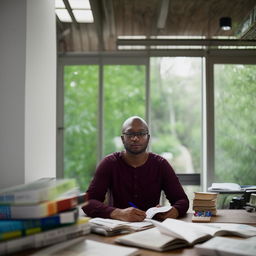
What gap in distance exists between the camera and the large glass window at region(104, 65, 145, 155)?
5.75 m

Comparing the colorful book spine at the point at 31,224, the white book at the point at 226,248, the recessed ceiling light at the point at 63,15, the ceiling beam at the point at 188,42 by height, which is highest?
the recessed ceiling light at the point at 63,15

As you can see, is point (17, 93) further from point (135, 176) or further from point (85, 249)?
point (135, 176)

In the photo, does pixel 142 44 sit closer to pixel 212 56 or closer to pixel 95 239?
pixel 212 56

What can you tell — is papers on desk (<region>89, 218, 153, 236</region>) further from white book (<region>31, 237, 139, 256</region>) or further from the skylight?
the skylight

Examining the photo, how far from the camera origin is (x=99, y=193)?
2.77 metres

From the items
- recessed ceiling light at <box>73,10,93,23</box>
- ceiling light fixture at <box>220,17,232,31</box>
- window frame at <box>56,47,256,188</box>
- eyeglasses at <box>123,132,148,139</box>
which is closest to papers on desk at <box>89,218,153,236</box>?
eyeglasses at <box>123,132,148,139</box>

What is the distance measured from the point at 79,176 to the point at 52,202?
514cm

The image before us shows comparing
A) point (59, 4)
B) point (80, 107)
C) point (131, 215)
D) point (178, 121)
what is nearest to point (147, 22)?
point (59, 4)

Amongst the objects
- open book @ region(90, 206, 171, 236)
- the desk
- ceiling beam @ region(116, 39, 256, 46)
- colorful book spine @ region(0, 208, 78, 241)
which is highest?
ceiling beam @ region(116, 39, 256, 46)

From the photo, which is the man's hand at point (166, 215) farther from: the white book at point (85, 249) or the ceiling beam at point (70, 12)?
→ the ceiling beam at point (70, 12)

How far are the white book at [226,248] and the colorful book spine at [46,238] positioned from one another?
1.78ft

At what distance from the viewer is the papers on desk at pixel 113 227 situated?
6.25 feet

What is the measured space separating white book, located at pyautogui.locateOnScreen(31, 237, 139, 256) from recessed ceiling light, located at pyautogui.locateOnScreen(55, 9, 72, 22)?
3752mm

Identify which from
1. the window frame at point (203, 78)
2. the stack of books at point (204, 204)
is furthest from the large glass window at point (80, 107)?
the stack of books at point (204, 204)
